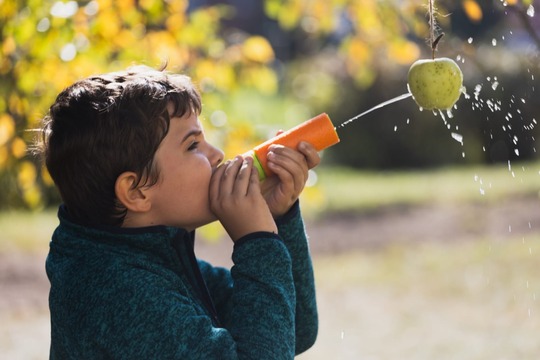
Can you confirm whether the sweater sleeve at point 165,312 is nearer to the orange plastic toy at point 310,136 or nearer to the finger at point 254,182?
the finger at point 254,182

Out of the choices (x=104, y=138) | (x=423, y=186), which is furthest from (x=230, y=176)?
(x=423, y=186)

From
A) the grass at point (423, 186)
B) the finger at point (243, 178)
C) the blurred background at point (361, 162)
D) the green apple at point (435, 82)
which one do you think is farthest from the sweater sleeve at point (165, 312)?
the grass at point (423, 186)

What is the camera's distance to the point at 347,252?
26.1 feet

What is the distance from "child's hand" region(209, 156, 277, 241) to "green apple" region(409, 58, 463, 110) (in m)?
0.45

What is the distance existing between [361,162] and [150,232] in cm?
1053

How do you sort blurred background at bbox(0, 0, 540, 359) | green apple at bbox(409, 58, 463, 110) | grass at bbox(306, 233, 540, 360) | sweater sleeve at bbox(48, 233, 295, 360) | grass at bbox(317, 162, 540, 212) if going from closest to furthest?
1. sweater sleeve at bbox(48, 233, 295, 360)
2. green apple at bbox(409, 58, 463, 110)
3. blurred background at bbox(0, 0, 540, 359)
4. grass at bbox(306, 233, 540, 360)
5. grass at bbox(317, 162, 540, 212)

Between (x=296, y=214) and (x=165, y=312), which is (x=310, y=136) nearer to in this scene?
(x=296, y=214)

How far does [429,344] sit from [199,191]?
363 cm

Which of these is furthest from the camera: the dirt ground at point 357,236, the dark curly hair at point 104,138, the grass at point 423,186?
the grass at point 423,186

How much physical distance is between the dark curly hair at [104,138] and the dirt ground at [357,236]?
4.11 meters

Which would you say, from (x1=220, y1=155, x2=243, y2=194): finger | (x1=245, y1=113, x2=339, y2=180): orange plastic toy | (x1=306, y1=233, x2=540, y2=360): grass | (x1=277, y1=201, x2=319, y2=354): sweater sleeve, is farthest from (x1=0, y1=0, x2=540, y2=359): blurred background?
(x1=220, y1=155, x2=243, y2=194): finger

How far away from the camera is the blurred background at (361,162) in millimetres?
3781

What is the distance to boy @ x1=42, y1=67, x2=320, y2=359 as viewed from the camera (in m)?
1.77

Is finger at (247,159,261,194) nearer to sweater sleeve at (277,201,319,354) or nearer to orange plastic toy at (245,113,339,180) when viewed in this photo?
orange plastic toy at (245,113,339,180)
